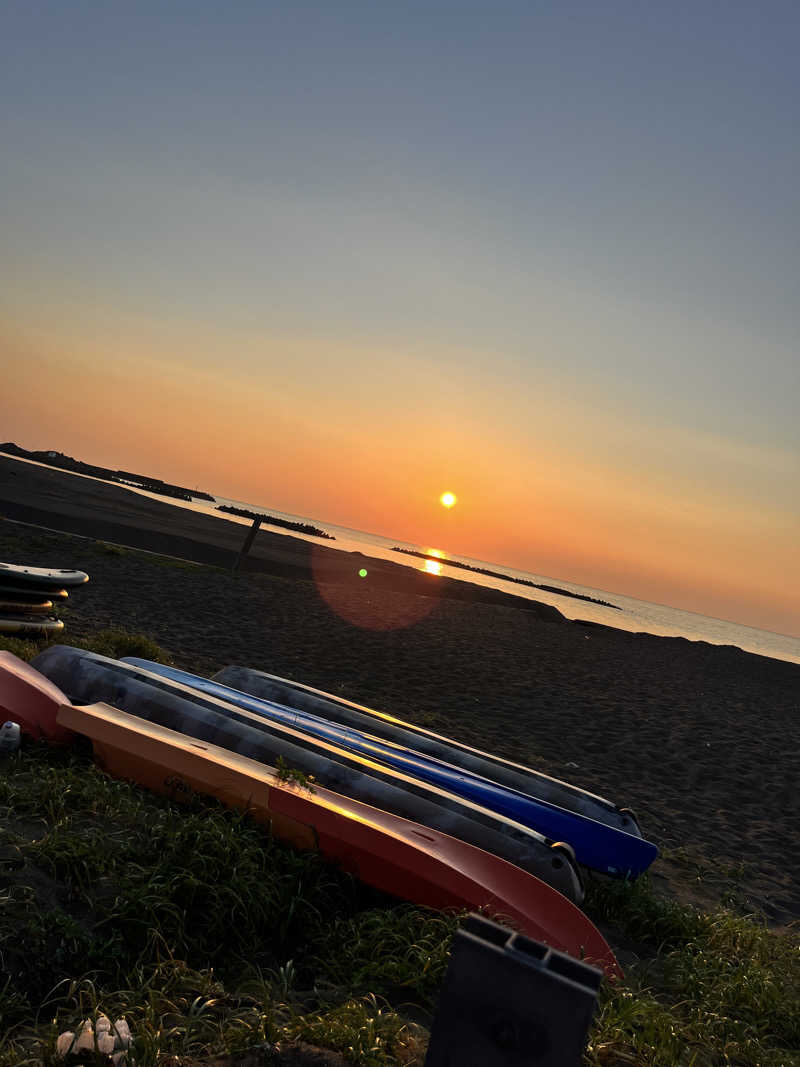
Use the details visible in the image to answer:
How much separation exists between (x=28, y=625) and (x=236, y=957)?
5.47 metres

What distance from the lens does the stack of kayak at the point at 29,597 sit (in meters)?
7.14

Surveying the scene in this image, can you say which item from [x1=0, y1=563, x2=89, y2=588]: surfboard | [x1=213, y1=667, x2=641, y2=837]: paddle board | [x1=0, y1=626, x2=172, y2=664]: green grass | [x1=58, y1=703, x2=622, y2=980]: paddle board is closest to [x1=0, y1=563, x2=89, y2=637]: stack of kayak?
[x1=0, y1=563, x2=89, y2=588]: surfboard

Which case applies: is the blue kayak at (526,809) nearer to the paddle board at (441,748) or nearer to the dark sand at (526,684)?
the paddle board at (441,748)

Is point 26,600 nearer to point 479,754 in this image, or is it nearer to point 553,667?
point 479,754

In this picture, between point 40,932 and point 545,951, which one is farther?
point 40,932

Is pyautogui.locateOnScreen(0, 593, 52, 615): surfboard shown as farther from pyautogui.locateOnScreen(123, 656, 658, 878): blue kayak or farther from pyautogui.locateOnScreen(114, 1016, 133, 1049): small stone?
pyautogui.locateOnScreen(114, 1016, 133, 1049): small stone

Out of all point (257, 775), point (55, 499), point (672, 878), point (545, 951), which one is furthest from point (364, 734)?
point (55, 499)

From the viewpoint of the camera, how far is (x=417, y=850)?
133 inches

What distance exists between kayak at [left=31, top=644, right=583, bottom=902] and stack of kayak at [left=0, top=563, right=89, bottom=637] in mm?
2026

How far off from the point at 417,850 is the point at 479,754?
7.56 ft

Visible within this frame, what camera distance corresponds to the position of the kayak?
3.88m

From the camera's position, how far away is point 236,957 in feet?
9.29

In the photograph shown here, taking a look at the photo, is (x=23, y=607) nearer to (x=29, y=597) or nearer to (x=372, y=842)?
(x=29, y=597)

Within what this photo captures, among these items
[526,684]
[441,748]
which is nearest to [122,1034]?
[441,748]
